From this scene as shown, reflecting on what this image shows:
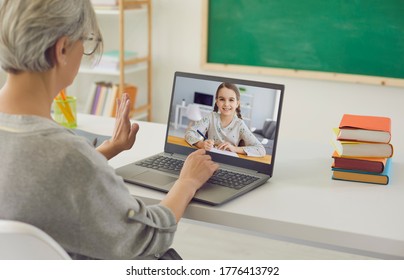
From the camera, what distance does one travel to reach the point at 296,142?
2012 millimetres

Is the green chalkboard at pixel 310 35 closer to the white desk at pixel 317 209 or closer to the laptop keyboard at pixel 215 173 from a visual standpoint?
the white desk at pixel 317 209

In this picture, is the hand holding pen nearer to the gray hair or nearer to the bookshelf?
the gray hair

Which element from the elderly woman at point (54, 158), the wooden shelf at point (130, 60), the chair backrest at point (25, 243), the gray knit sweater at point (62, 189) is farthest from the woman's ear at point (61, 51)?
the wooden shelf at point (130, 60)

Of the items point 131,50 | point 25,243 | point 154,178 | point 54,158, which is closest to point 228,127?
point 154,178

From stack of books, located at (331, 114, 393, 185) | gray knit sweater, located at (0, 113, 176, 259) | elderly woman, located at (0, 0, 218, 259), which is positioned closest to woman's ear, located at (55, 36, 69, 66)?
elderly woman, located at (0, 0, 218, 259)

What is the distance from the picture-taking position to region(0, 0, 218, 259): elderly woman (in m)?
1.07

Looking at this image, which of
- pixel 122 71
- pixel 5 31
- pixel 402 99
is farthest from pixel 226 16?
pixel 5 31

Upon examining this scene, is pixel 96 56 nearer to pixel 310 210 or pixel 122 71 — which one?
pixel 310 210

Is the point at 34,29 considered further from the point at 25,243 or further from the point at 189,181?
the point at 189,181

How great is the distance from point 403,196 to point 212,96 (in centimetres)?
59

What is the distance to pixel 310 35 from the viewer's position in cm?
349

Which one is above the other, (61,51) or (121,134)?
(61,51)

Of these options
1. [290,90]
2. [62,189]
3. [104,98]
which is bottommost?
[104,98]

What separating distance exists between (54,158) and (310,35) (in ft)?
8.78
